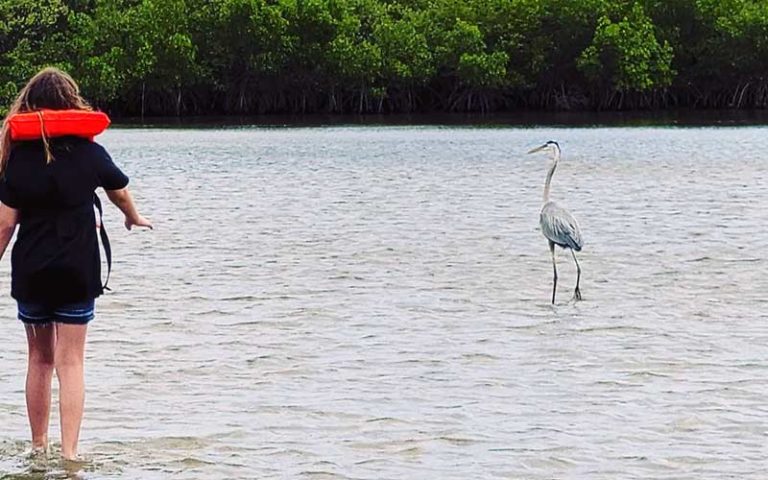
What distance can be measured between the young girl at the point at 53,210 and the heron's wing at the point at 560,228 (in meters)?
7.98

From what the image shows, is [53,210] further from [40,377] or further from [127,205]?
[40,377]

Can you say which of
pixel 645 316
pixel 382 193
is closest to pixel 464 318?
pixel 645 316

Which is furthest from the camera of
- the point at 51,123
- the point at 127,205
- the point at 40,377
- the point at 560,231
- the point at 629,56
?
the point at 629,56

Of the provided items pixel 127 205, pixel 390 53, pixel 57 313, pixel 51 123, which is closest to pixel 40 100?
pixel 51 123

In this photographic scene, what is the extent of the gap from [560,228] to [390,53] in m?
71.0

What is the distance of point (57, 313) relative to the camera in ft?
24.1

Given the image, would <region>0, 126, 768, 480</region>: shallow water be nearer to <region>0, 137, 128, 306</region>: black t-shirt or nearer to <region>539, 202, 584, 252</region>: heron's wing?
<region>539, 202, 584, 252</region>: heron's wing

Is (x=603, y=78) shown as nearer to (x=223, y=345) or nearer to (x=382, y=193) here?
(x=382, y=193)

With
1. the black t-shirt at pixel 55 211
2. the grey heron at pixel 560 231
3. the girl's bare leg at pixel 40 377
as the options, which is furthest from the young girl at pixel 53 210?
the grey heron at pixel 560 231

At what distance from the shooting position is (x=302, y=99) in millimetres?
89750

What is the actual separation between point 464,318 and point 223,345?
2.36m

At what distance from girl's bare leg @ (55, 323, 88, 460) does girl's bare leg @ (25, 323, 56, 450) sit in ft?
0.32

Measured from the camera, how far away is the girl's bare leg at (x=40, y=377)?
754cm

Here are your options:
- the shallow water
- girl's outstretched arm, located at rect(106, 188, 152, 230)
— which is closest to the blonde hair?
girl's outstretched arm, located at rect(106, 188, 152, 230)
